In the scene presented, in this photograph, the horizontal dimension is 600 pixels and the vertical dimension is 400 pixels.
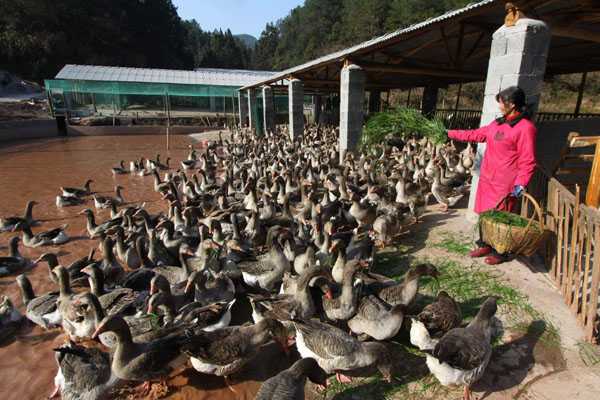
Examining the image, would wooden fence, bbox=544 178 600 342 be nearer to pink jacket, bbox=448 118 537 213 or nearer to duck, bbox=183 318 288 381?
pink jacket, bbox=448 118 537 213

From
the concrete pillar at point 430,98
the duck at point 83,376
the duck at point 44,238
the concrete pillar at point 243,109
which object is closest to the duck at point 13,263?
the duck at point 44,238

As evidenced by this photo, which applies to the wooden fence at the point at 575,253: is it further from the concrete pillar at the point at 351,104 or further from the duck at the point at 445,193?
the concrete pillar at the point at 351,104

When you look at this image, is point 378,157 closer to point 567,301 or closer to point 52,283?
point 567,301

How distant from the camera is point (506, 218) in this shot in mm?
5441

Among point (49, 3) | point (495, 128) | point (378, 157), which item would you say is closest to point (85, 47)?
point (49, 3)

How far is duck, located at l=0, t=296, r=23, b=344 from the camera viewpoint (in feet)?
18.3

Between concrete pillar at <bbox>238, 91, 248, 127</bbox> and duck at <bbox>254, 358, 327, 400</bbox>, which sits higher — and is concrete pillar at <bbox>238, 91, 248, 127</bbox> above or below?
above

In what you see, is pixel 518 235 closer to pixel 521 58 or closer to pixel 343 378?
pixel 343 378

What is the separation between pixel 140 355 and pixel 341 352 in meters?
2.45

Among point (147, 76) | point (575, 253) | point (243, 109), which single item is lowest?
point (575, 253)

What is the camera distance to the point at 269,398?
3568mm

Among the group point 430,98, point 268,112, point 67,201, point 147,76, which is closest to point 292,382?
point 67,201

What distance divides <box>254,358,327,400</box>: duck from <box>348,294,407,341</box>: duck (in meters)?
0.94

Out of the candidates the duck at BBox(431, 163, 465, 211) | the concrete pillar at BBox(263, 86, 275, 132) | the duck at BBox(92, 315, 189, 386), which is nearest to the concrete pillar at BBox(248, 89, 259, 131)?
the concrete pillar at BBox(263, 86, 275, 132)
